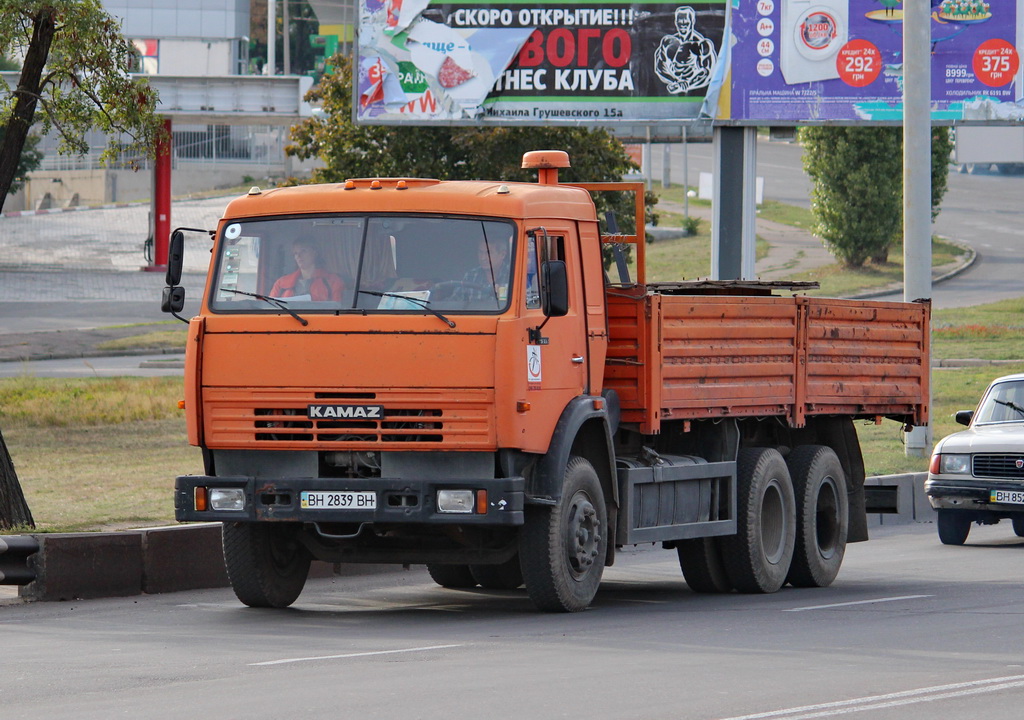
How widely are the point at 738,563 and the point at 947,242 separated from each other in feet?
180

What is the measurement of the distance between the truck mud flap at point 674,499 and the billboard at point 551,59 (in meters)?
14.3

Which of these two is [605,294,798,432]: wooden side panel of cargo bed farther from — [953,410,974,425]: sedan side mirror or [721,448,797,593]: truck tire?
[953,410,974,425]: sedan side mirror

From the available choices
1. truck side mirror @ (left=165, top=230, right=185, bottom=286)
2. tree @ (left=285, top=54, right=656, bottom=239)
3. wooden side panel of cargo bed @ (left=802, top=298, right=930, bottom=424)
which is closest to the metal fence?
tree @ (left=285, top=54, right=656, bottom=239)

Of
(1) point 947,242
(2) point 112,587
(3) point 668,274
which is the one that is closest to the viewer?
(2) point 112,587

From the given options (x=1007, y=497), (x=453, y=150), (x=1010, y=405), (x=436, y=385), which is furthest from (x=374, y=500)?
(x=453, y=150)

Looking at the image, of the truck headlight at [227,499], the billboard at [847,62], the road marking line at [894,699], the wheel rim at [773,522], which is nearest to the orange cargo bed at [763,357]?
the wheel rim at [773,522]

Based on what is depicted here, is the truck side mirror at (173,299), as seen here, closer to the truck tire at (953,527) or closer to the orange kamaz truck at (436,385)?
the orange kamaz truck at (436,385)

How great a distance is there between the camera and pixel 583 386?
10953 millimetres

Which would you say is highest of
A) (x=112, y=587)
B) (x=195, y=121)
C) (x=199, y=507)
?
(x=195, y=121)

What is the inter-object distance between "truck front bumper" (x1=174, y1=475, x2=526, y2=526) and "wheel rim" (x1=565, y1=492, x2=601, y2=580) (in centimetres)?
66

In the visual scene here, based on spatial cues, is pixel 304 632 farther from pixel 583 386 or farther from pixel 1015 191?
pixel 1015 191

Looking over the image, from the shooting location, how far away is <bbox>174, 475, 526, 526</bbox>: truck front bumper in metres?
10.1

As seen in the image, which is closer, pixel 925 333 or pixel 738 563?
pixel 738 563

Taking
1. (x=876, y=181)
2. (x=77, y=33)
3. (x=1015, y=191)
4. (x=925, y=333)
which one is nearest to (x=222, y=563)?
(x=77, y=33)
